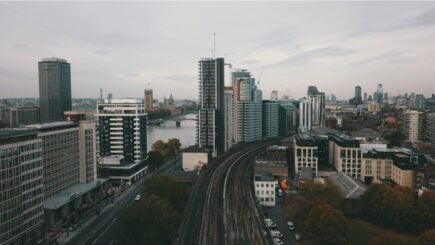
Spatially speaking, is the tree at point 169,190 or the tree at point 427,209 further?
the tree at point 169,190

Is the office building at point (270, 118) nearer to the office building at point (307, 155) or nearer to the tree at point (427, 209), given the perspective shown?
the office building at point (307, 155)

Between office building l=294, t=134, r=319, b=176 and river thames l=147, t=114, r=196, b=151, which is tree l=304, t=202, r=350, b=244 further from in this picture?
river thames l=147, t=114, r=196, b=151

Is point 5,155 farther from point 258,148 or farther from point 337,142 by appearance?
point 258,148

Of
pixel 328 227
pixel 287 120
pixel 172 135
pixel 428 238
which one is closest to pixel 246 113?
pixel 287 120

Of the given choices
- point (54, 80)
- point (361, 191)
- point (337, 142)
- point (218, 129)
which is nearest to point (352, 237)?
point (361, 191)

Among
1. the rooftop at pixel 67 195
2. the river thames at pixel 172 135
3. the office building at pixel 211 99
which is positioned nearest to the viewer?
the rooftop at pixel 67 195

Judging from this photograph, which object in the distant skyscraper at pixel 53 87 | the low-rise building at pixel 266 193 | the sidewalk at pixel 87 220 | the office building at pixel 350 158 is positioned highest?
the distant skyscraper at pixel 53 87

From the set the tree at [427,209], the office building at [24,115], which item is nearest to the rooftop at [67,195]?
the tree at [427,209]
